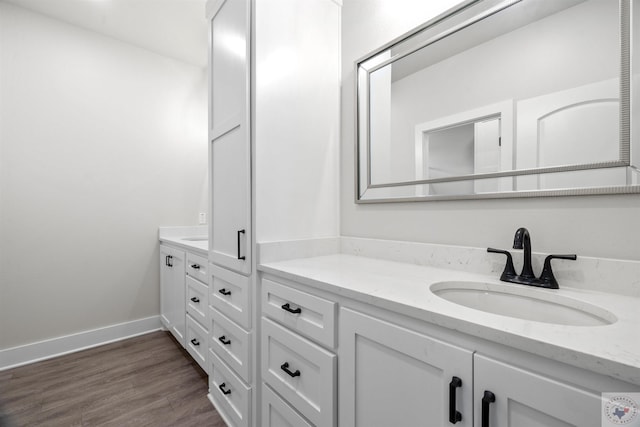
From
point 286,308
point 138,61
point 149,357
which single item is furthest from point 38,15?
point 286,308

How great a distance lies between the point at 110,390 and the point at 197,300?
0.73 meters

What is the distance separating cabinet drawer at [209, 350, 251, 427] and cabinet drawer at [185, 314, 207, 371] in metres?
0.17

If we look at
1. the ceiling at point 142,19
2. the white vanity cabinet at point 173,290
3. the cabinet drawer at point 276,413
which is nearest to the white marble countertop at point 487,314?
the cabinet drawer at point 276,413

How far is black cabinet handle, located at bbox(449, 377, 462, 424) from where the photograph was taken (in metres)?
0.61

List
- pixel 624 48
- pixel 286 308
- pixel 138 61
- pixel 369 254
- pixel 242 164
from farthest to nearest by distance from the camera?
pixel 138 61, pixel 369 254, pixel 242 164, pixel 286 308, pixel 624 48

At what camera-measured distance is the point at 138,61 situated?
261cm

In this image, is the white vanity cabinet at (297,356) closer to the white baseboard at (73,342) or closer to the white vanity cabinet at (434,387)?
the white vanity cabinet at (434,387)

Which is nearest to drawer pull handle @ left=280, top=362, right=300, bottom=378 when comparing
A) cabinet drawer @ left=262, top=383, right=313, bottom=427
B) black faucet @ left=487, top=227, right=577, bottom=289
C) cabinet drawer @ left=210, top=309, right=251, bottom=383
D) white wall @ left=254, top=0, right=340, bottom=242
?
cabinet drawer @ left=262, top=383, right=313, bottom=427

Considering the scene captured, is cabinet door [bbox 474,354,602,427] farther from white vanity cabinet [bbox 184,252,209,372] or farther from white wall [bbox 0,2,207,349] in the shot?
white wall [bbox 0,2,207,349]

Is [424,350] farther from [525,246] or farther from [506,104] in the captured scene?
[506,104]

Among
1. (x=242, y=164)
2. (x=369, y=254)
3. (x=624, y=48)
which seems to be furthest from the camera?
(x=369, y=254)

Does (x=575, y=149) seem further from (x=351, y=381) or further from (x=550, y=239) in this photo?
(x=351, y=381)

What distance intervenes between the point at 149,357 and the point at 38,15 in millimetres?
2743

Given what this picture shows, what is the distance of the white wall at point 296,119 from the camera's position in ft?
4.33
